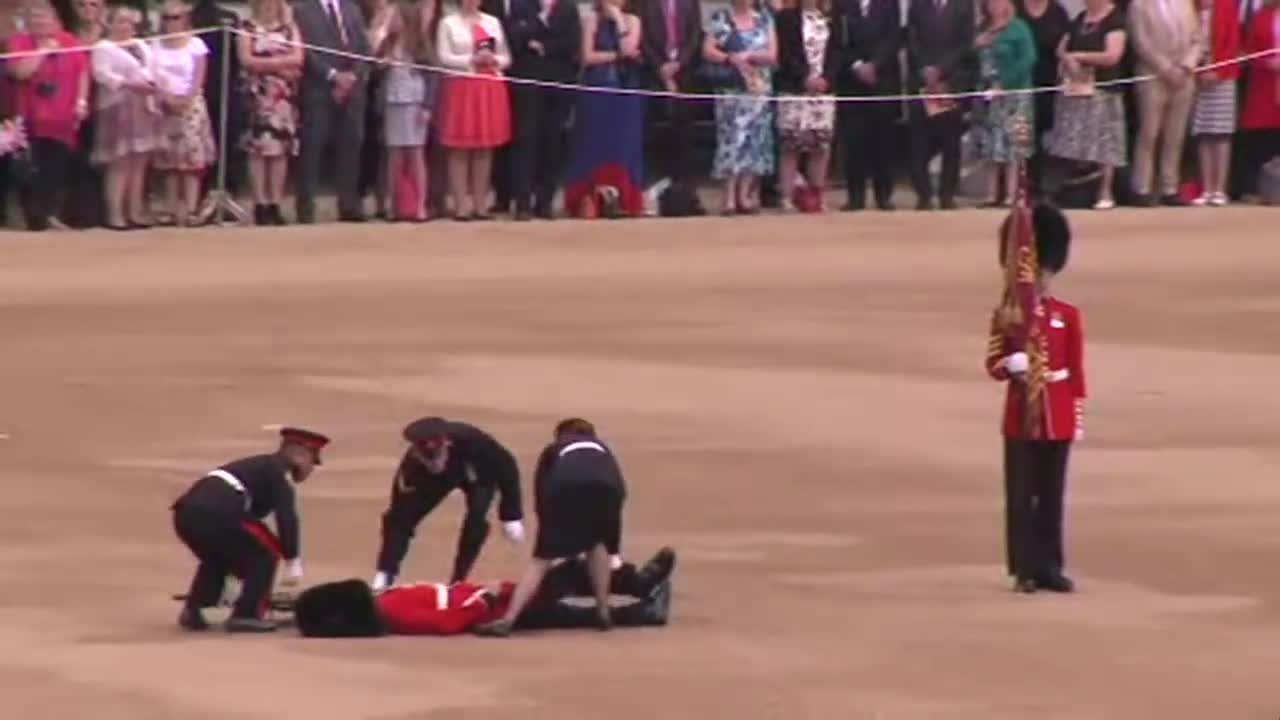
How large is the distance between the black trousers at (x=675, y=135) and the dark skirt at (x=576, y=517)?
15.9m

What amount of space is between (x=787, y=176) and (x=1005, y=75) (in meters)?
1.86

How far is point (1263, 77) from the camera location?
32.5 m

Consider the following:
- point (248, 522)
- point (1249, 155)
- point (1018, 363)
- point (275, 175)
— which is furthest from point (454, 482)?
point (1249, 155)

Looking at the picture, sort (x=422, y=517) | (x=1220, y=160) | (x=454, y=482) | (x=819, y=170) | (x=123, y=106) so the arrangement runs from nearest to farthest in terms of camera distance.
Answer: (x=454, y=482)
(x=422, y=517)
(x=123, y=106)
(x=819, y=170)
(x=1220, y=160)

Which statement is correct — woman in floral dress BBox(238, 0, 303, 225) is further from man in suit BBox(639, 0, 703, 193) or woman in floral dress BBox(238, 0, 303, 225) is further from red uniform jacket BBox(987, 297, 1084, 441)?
red uniform jacket BBox(987, 297, 1084, 441)

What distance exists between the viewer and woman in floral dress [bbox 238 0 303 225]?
96.7ft

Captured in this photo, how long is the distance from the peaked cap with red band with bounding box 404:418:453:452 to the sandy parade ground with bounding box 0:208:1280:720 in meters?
0.75

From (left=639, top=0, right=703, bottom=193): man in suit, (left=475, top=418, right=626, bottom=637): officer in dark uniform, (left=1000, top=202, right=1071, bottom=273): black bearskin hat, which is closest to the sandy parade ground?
(left=475, top=418, right=626, bottom=637): officer in dark uniform

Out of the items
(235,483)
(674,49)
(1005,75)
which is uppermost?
(674,49)

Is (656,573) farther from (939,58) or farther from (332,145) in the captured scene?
(939,58)

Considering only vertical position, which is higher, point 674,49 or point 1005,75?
point 674,49

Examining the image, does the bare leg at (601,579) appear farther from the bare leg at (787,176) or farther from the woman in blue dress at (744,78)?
the bare leg at (787,176)

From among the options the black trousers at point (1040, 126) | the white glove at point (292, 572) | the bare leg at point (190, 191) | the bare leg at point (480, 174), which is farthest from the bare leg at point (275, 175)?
the white glove at point (292, 572)

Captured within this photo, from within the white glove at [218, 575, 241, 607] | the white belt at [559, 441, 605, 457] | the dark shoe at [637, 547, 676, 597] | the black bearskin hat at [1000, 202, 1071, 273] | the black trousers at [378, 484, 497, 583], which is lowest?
the white glove at [218, 575, 241, 607]
